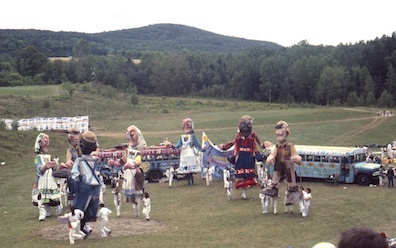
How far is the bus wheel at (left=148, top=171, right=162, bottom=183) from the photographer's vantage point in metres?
29.8

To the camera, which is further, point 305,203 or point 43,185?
point 43,185

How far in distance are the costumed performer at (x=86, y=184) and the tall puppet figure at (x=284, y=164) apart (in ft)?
20.0

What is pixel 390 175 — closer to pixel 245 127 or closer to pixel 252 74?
pixel 245 127

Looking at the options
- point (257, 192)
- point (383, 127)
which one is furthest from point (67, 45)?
point (257, 192)

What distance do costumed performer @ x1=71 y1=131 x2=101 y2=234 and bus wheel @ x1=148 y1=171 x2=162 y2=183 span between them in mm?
13226

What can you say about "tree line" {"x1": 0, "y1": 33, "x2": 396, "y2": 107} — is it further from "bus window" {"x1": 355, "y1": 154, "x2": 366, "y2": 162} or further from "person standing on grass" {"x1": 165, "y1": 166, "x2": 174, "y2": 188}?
"person standing on grass" {"x1": 165, "y1": 166, "x2": 174, "y2": 188}

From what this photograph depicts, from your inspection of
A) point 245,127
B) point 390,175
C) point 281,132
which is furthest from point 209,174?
point 281,132

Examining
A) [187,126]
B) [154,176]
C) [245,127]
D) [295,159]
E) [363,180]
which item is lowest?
[154,176]

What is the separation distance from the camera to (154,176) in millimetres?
29859

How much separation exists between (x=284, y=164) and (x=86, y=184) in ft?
22.9

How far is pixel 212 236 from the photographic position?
1633 cm

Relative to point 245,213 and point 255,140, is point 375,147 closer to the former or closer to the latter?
point 255,140

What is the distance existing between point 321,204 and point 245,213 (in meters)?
3.26

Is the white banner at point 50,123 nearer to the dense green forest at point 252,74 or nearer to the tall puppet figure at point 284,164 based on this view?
the tall puppet figure at point 284,164
